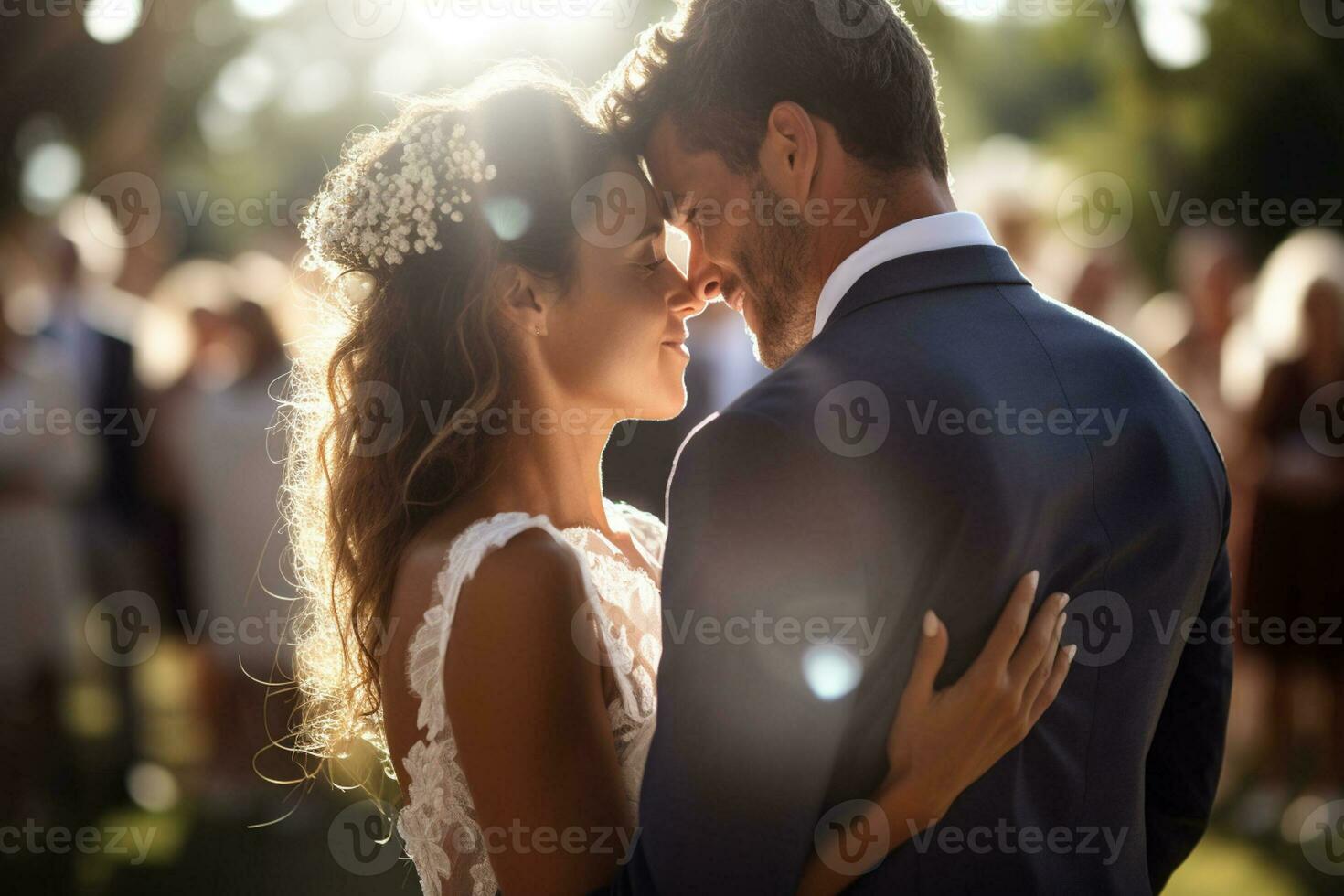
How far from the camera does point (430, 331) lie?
8.04 ft

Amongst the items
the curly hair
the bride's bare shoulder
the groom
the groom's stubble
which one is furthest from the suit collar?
the curly hair

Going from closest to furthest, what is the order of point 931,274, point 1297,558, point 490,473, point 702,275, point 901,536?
point 901,536 → point 931,274 → point 490,473 → point 702,275 → point 1297,558

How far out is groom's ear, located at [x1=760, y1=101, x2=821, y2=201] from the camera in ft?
7.13

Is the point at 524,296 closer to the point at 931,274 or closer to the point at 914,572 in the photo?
the point at 931,274

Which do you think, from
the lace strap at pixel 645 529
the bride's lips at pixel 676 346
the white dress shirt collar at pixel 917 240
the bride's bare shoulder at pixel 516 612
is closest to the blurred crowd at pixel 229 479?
the lace strap at pixel 645 529

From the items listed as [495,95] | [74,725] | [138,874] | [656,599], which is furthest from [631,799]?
[74,725]

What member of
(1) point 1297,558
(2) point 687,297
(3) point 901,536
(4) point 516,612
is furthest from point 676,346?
(1) point 1297,558

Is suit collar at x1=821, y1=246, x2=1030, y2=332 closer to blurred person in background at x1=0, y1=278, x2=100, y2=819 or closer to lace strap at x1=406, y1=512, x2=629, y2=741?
lace strap at x1=406, y1=512, x2=629, y2=741

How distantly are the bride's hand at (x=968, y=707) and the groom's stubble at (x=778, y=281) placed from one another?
0.71 metres

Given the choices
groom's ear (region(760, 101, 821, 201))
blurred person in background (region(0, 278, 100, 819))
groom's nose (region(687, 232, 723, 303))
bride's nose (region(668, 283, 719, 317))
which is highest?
groom's ear (region(760, 101, 821, 201))

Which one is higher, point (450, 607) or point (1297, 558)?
point (450, 607)

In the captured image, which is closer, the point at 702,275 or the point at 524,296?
the point at 524,296

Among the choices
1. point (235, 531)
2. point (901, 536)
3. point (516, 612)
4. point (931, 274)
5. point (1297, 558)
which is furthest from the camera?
point (235, 531)

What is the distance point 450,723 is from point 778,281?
0.94 m
